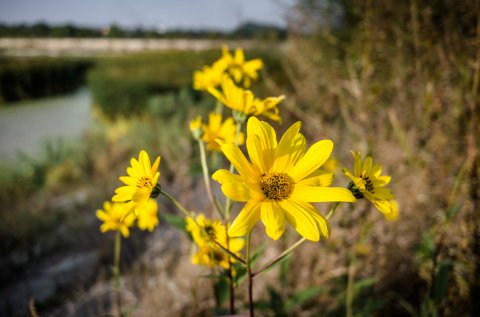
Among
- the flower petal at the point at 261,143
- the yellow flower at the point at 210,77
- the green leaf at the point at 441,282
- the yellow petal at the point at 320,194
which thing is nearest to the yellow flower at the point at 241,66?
the yellow flower at the point at 210,77

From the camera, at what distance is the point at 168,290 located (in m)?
2.07

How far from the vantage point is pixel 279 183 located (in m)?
0.75

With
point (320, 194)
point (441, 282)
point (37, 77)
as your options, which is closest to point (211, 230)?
point (320, 194)

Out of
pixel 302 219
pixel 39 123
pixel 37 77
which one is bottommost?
pixel 39 123

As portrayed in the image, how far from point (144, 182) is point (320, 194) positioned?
0.47 metres

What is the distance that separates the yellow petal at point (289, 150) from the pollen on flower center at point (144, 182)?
0.35 m

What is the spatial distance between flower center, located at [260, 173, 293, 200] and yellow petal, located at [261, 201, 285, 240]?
0.03 metres

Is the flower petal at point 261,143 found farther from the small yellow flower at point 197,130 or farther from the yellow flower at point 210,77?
the yellow flower at point 210,77

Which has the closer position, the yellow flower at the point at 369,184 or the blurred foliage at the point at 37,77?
the yellow flower at the point at 369,184

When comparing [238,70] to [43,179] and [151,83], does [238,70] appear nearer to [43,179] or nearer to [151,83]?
[43,179]

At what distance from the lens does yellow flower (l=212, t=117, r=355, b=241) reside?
0.63 m


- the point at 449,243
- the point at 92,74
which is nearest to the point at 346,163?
the point at 449,243

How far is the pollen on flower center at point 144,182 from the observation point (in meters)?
0.75

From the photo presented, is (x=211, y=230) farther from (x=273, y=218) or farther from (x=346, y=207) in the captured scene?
(x=346, y=207)
